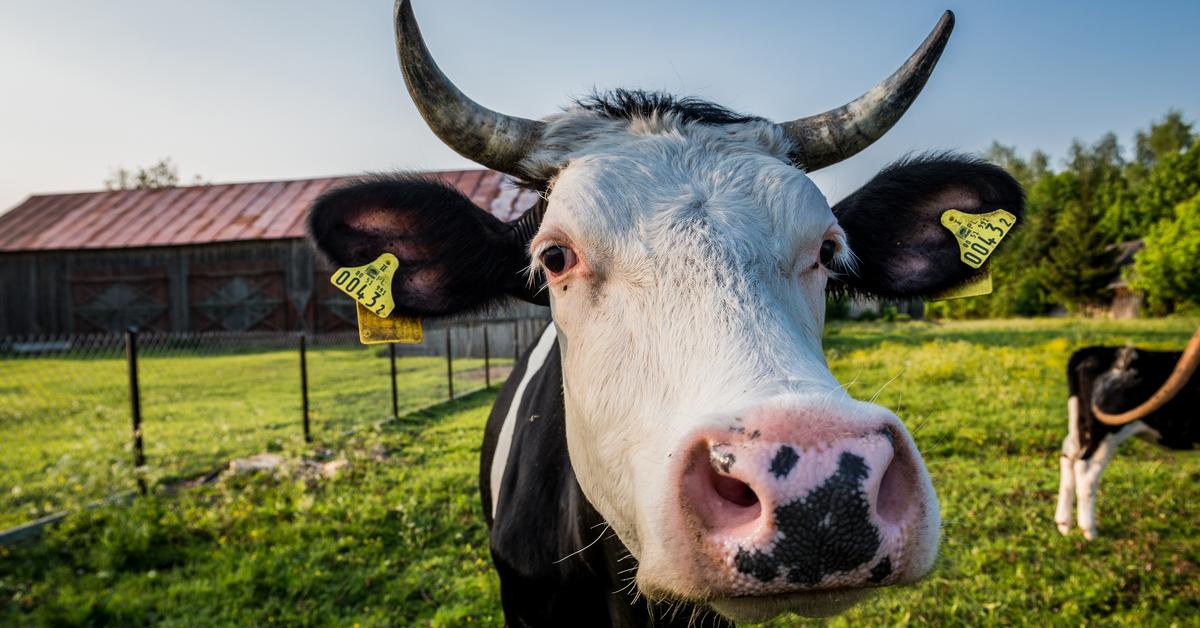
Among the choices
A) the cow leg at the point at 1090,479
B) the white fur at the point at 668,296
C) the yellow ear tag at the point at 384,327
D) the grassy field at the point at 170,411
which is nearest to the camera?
the white fur at the point at 668,296

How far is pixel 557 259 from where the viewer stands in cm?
178

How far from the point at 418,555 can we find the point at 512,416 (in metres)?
2.06

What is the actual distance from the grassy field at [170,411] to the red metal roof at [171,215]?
→ 763 cm

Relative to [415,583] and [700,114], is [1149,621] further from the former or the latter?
[415,583]

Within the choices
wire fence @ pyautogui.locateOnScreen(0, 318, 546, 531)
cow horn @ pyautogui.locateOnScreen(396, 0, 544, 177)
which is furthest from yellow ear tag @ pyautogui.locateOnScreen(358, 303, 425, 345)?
wire fence @ pyautogui.locateOnScreen(0, 318, 546, 531)

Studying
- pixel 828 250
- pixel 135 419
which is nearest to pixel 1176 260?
pixel 828 250

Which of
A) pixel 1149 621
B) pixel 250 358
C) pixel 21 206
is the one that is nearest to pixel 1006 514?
pixel 1149 621

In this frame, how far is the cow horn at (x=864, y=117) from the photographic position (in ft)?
6.90

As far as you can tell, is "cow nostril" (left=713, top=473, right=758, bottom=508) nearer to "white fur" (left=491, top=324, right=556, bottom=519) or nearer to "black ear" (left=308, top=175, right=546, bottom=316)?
"black ear" (left=308, top=175, right=546, bottom=316)

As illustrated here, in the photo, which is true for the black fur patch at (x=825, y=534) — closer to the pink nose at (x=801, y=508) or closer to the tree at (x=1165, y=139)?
the pink nose at (x=801, y=508)

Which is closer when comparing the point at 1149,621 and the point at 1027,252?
the point at 1149,621

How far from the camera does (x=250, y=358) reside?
53.7 feet

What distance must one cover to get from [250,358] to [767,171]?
57.2 ft

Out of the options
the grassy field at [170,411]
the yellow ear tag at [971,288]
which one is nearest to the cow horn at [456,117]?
the yellow ear tag at [971,288]
